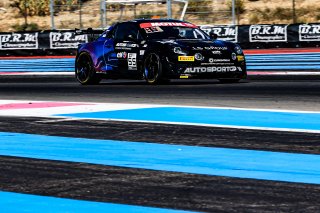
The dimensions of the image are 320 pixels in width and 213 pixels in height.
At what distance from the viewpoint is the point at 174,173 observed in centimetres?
629

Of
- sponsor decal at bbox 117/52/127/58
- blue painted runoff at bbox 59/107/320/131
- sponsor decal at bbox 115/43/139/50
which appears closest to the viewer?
blue painted runoff at bbox 59/107/320/131

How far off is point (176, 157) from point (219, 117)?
10.0ft

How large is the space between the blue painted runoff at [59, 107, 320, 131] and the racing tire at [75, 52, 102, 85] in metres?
6.18

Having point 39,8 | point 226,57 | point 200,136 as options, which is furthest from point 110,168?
point 39,8

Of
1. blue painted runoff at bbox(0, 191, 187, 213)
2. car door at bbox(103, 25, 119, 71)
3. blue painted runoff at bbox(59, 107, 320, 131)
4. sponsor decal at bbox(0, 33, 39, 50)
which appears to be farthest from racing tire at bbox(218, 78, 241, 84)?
sponsor decal at bbox(0, 33, 39, 50)

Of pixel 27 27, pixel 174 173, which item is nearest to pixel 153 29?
pixel 174 173

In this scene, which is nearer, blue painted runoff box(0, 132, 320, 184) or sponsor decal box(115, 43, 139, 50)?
blue painted runoff box(0, 132, 320, 184)

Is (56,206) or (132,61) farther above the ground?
(132,61)

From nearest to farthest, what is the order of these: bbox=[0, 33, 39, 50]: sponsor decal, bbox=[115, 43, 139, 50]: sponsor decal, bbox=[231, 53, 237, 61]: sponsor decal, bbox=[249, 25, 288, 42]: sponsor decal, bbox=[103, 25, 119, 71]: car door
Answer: bbox=[231, 53, 237, 61]: sponsor decal
bbox=[115, 43, 139, 50]: sponsor decal
bbox=[103, 25, 119, 71]: car door
bbox=[249, 25, 288, 42]: sponsor decal
bbox=[0, 33, 39, 50]: sponsor decal

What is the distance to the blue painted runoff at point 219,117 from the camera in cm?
926

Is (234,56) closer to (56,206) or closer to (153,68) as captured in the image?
(153,68)

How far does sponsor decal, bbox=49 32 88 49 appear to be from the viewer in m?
27.9

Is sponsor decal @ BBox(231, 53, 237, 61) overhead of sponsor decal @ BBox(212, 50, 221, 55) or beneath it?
beneath

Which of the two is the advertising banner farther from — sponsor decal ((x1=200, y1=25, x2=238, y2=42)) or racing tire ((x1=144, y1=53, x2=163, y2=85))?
racing tire ((x1=144, y1=53, x2=163, y2=85))
